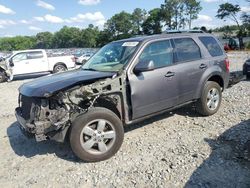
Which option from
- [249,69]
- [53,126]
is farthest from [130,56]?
[249,69]

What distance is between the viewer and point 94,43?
325 ft

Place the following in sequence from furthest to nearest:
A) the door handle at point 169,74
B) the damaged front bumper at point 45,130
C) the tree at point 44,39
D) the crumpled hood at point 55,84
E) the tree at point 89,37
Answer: the tree at point 44,39, the tree at point 89,37, the door handle at point 169,74, the crumpled hood at point 55,84, the damaged front bumper at point 45,130

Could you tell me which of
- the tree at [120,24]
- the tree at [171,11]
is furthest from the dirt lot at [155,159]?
the tree at [120,24]

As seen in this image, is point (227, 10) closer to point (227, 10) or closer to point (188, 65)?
point (227, 10)

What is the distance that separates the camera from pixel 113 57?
231 inches

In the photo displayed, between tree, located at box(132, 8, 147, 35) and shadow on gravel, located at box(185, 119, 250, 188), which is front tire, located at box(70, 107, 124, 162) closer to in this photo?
shadow on gravel, located at box(185, 119, 250, 188)

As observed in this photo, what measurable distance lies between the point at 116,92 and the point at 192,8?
82.1m

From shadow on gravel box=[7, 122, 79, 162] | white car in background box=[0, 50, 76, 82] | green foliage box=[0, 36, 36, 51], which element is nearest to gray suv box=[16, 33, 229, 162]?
shadow on gravel box=[7, 122, 79, 162]

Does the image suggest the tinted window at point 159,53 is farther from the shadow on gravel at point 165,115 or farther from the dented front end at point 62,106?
the shadow on gravel at point 165,115

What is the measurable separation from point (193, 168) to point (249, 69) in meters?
8.47

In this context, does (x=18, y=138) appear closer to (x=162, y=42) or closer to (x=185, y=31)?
(x=162, y=42)

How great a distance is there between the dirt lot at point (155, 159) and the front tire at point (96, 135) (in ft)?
0.55

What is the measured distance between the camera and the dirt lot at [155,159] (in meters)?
4.24

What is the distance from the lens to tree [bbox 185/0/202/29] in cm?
8119
